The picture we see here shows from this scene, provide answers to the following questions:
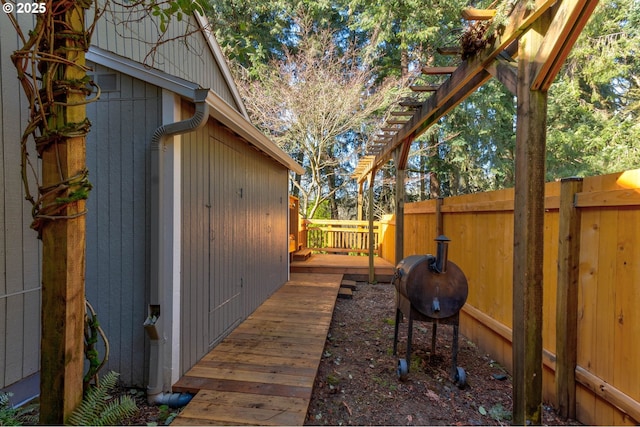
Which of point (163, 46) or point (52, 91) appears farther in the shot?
point (163, 46)

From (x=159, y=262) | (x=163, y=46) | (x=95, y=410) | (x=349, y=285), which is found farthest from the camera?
(x=349, y=285)

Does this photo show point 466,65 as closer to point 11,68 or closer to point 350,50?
point 11,68

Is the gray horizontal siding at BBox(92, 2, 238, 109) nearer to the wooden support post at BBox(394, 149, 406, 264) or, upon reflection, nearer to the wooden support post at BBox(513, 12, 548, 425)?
the wooden support post at BBox(513, 12, 548, 425)

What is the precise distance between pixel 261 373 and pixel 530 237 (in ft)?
7.30

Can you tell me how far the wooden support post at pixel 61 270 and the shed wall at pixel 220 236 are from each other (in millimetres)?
1430

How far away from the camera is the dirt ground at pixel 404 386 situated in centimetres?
228

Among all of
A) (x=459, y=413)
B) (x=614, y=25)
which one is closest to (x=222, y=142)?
(x=459, y=413)

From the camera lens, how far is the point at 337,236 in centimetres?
982

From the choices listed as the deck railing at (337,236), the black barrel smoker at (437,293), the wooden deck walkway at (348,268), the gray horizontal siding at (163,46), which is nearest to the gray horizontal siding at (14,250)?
the gray horizontal siding at (163,46)

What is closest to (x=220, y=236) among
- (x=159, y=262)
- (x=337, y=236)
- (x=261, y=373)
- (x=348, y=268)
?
(x=159, y=262)

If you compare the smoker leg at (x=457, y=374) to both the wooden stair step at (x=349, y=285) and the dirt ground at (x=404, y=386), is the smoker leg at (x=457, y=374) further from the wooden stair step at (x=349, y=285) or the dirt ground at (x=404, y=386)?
the wooden stair step at (x=349, y=285)

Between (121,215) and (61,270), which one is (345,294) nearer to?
(121,215)

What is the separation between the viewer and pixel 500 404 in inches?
95.5

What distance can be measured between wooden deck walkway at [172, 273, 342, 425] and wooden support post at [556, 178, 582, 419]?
1.75 m
